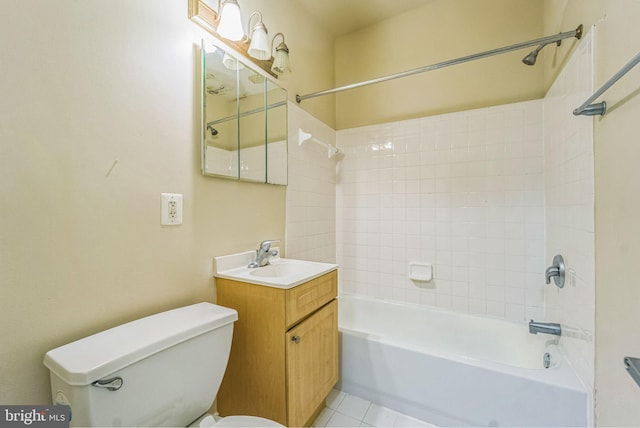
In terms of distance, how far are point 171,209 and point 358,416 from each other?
1.50m

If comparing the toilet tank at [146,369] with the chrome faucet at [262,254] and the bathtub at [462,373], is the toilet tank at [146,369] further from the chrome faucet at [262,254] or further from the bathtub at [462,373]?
the bathtub at [462,373]

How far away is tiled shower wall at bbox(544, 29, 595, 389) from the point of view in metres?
1.05

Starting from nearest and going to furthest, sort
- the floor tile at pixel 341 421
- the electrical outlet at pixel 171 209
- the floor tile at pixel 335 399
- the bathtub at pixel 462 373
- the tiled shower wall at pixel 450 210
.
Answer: the electrical outlet at pixel 171 209
the bathtub at pixel 462 373
the floor tile at pixel 341 421
the floor tile at pixel 335 399
the tiled shower wall at pixel 450 210

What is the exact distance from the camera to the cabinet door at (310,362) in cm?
110

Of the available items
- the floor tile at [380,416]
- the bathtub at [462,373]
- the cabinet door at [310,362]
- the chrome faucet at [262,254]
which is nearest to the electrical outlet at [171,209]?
the chrome faucet at [262,254]

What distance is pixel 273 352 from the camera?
42.9 inches

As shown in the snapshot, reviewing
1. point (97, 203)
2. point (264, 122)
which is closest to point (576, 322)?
point (264, 122)

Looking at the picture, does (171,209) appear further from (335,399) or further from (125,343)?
(335,399)

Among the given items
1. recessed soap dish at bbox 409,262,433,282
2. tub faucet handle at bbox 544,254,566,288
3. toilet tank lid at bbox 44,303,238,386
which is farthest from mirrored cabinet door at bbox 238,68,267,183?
tub faucet handle at bbox 544,254,566,288

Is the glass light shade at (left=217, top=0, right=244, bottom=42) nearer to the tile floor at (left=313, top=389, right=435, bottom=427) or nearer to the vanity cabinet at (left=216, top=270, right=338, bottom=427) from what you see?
the vanity cabinet at (left=216, top=270, right=338, bottom=427)

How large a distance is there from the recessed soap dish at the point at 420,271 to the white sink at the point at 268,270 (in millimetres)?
931

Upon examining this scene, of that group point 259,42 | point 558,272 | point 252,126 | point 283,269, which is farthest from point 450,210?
point 259,42

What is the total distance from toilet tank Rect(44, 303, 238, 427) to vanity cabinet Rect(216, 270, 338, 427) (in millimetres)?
185

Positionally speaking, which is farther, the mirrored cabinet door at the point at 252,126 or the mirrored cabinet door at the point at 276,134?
the mirrored cabinet door at the point at 276,134
